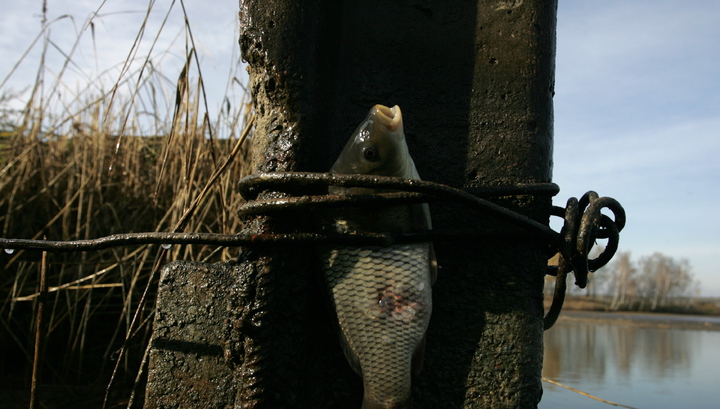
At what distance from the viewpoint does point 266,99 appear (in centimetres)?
149

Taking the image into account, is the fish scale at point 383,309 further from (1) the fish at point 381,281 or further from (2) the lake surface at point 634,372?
(2) the lake surface at point 634,372

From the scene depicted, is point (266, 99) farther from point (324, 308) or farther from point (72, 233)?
point (72, 233)

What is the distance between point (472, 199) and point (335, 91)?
0.52 metres

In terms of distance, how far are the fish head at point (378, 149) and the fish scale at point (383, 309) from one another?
19 cm

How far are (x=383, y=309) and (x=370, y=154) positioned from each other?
0.37 metres

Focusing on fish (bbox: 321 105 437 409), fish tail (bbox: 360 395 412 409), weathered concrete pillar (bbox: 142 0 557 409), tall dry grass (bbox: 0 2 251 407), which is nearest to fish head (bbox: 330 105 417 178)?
fish (bbox: 321 105 437 409)

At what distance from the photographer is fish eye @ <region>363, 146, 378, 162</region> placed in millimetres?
1335

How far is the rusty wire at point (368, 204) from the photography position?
130cm

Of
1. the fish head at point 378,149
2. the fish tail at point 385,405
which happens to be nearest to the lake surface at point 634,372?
the fish tail at point 385,405

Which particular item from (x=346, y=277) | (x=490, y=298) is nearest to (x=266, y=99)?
(x=346, y=277)

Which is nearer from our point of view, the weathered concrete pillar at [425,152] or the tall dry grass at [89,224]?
the weathered concrete pillar at [425,152]

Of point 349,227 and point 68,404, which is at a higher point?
point 349,227

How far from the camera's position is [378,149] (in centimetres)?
133

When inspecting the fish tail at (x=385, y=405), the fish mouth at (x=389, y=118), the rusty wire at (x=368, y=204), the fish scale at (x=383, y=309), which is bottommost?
the fish tail at (x=385, y=405)
